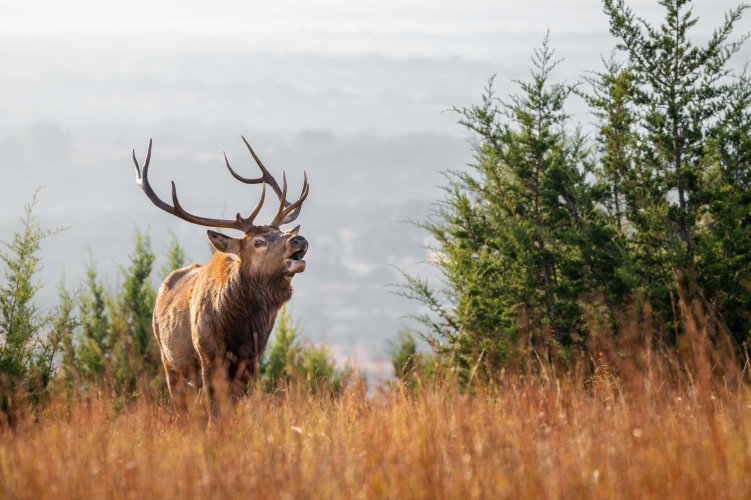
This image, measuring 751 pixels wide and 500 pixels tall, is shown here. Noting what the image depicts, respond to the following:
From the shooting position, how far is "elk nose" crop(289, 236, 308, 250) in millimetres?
9023

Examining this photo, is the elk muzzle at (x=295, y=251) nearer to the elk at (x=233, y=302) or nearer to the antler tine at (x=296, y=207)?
the elk at (x=233, y=302)

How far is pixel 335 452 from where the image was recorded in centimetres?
563

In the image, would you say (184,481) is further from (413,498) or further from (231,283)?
(231,283)

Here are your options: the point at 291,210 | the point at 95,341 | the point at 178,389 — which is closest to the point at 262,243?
the point at 291,210

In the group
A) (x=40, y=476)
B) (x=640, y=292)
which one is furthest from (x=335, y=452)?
(x=640, y=292)

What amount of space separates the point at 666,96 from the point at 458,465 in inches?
400

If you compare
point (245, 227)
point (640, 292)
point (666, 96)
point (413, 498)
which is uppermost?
point (666, 96)

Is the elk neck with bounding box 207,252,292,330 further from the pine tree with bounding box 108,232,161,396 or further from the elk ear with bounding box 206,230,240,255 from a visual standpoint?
the pine tree with bounding box 108,232,161,396

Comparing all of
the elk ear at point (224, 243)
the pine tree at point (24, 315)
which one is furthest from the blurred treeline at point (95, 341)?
the elk ear at point (224, 243)

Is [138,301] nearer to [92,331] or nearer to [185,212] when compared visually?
[92,331]

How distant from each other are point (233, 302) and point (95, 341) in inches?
346

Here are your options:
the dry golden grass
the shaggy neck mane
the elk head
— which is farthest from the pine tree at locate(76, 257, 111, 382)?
the dry golden grass

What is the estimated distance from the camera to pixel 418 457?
5.27m

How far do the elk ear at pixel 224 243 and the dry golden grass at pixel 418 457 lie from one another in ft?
9.38
